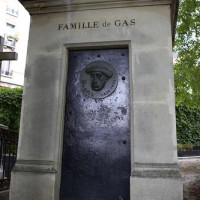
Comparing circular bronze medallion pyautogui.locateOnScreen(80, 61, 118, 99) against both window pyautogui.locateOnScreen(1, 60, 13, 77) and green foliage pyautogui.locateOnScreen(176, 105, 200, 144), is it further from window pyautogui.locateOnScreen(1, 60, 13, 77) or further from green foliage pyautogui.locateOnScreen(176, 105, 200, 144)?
window pyautogui.locateOnScreen(1, 60, 13, 77)

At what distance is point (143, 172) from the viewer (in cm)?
364

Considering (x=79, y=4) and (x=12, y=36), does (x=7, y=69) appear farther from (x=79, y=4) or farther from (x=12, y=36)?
(x=79, y=4)

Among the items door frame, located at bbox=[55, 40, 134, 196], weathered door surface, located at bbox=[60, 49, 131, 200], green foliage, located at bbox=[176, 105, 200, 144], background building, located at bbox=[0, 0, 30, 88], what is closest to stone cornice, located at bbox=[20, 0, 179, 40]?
door frame, located at bbox=[55, 40, 134, 196]

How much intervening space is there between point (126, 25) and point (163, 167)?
2403 mm

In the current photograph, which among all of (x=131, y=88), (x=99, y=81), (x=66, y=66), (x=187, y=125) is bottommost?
(x=131, y=88)

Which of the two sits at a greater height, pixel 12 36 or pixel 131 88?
pixel 12 36

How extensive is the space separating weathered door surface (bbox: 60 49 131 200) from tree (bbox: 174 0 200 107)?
774 cm

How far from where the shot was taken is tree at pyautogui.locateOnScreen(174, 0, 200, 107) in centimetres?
1127

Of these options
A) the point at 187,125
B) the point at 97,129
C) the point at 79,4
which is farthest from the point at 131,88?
the point at 187,125

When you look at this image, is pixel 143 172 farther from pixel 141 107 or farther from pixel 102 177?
pixel 141 107

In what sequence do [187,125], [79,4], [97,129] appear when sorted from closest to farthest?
1. [97,129]
2. [79,4]
3. [187,125]

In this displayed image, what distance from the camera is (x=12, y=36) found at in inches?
1340

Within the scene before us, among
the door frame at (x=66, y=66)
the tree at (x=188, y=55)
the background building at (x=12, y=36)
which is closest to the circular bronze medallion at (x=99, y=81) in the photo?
the door frame at (x=66, y=66)

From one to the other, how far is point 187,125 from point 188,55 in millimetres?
13707
